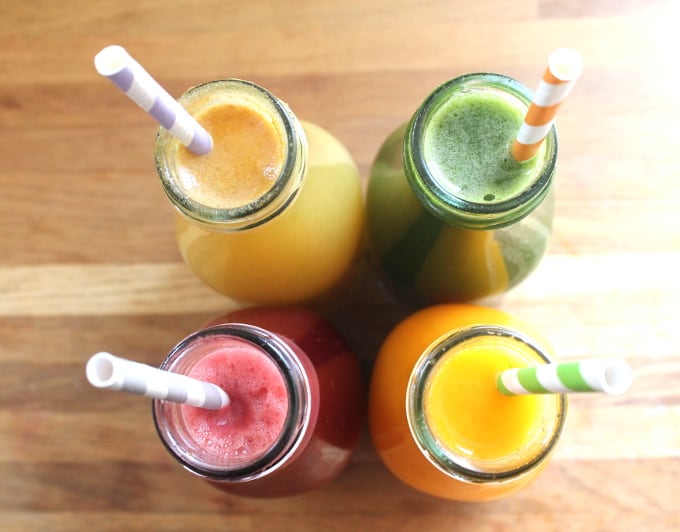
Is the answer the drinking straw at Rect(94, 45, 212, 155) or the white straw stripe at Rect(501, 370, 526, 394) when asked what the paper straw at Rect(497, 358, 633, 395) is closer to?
the white straw stripe at Rect(501, 370, 526, 394)

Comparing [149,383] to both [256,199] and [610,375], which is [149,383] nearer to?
[256,199]

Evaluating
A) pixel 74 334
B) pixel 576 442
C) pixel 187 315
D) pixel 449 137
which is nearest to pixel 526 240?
pixel 449 137

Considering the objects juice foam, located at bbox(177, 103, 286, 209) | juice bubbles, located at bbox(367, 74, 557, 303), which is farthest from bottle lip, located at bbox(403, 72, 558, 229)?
juice foam, located at bbox(177, 103, 286, 209)

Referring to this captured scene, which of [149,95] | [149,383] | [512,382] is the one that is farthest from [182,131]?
[512,382]

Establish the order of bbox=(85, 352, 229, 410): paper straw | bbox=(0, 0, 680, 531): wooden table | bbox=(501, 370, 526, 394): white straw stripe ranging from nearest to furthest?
bbox=(85, 352, 229, 410): paper straw
bbox=(501, 370, 526, 394): white straw stripe
bbox=(0, 0, 680, 531): wooden table

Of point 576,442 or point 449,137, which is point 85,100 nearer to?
point 449,137

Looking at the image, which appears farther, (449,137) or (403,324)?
(403,324)
